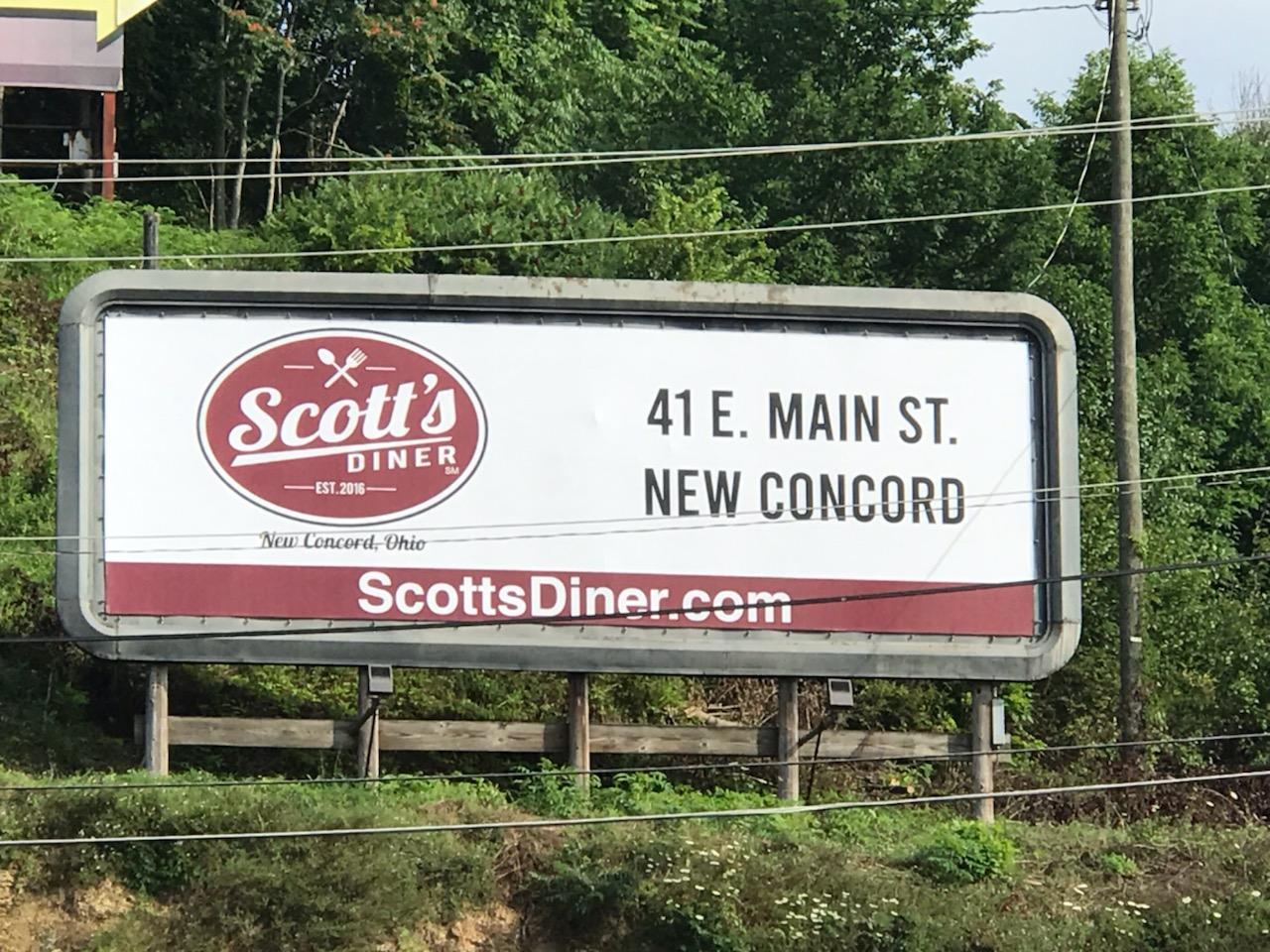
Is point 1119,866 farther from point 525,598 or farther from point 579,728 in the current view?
point 525,598

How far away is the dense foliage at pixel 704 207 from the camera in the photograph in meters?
22.5

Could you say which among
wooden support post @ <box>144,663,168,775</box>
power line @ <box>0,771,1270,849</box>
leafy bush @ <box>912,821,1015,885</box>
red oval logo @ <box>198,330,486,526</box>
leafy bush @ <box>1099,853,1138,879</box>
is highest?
red oval logo @ <box>198,330,486,526</box>

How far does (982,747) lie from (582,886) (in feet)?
13.7

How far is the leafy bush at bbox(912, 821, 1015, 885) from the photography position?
692 inches

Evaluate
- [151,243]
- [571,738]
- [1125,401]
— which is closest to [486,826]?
[571,738]

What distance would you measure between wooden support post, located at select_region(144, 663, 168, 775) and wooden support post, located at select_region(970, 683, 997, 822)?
7273 mm

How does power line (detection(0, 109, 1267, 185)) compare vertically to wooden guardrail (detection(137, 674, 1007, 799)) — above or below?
above

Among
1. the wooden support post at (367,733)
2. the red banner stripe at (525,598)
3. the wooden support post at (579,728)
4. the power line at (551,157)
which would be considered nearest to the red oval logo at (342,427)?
the red banner stripe at (525,598)

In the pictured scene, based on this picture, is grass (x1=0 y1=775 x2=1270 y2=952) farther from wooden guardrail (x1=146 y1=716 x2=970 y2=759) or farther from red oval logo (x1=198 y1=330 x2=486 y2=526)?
red oval logo (x1=198 y1=330 x2=486 y2=526)

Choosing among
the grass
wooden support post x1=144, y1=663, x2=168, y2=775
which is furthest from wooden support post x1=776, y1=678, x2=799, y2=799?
wooden support post x1=144, y1=663, x2=168, y2=775

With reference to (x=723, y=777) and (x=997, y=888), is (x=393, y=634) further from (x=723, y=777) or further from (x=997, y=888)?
(x=997, y=888)

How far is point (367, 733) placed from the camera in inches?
728

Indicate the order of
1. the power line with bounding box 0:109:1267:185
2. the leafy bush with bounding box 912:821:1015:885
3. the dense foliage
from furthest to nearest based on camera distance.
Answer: the power line with bounding box 0:109:1267:185, the dense foliage, the leafy bush with bounding box 912:821:1015:885

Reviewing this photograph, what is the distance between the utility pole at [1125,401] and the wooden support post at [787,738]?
3804 mm
